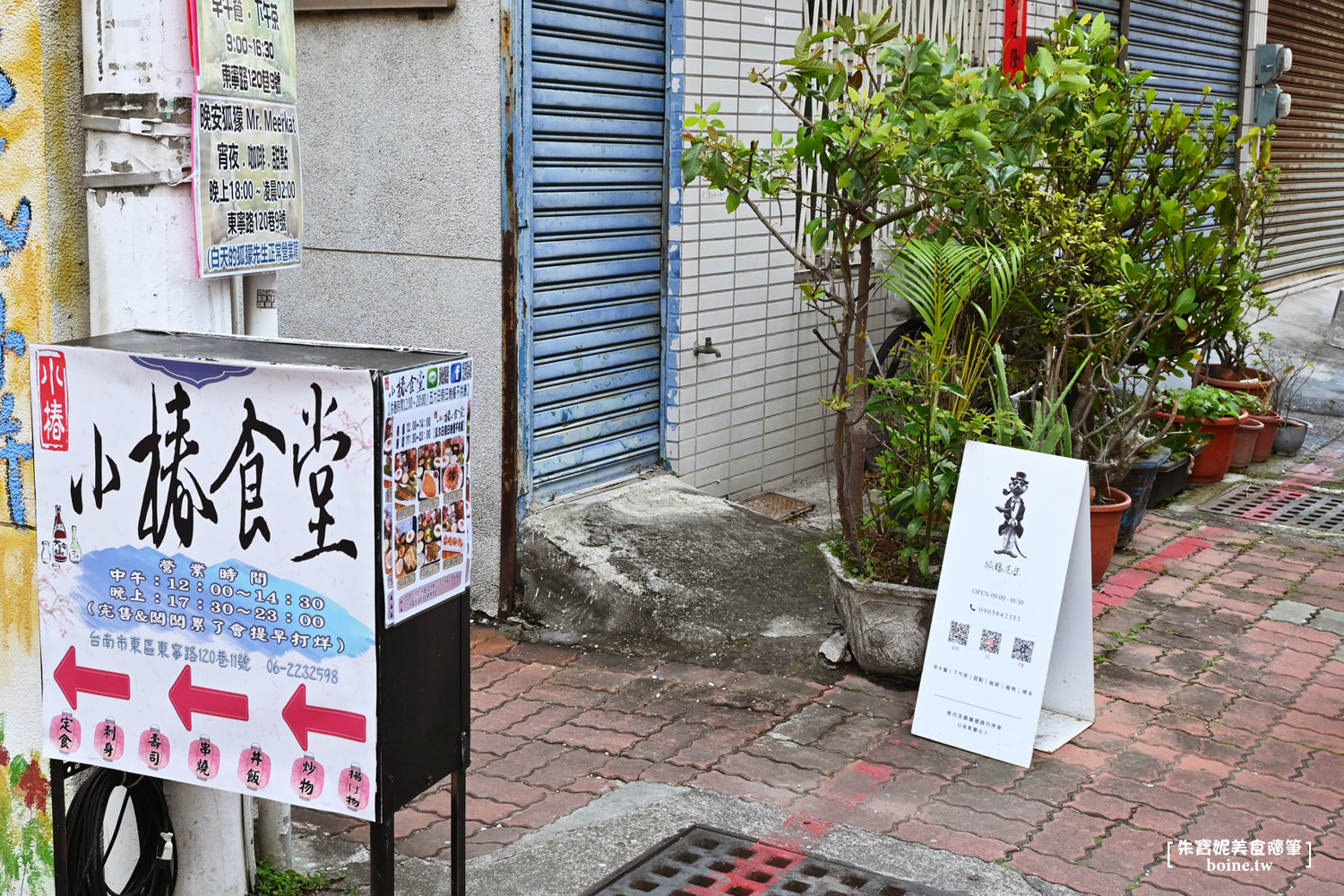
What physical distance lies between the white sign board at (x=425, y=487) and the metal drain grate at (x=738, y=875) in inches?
48.9

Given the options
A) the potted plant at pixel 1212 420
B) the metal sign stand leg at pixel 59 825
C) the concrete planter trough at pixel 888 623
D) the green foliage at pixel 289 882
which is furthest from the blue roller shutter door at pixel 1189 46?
the metal sign stand leg at pixel 59 825

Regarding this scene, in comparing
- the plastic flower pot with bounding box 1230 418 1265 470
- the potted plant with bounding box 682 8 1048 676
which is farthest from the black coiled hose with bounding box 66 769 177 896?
the plastic flower pot with bounding box 1230 418 1265 470

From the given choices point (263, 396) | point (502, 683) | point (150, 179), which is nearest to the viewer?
point (263, 396)

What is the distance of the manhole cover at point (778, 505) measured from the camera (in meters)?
7.10

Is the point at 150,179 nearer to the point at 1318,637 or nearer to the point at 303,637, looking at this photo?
the point at 303,637

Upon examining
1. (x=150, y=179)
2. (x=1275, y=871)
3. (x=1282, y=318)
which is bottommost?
(x=1275, y=871)

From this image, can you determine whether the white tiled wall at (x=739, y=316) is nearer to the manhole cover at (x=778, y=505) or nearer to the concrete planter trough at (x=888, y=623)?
the manhole cover at (x=778, y=505)

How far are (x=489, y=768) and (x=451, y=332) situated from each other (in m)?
2.13

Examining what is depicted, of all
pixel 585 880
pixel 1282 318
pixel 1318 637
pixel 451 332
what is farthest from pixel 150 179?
pixel 1282 318

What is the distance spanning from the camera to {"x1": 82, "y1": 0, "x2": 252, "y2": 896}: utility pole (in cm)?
303

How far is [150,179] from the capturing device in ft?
10.2

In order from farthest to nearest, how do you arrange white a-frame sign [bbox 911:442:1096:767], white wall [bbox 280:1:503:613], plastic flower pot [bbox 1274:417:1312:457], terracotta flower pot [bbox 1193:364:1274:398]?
plastic flower pot [bbox 1274:417:1312:457] → terracotta flower pot [bbox 1193:364:1274:398] → white wall [bbox 280:1:503:613] → white a-frame sign [bbox 911:442:1096:767]

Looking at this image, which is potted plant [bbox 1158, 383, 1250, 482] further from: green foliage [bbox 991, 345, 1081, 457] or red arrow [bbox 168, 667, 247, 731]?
red arrow [bbox 168, 667, 247, 731]

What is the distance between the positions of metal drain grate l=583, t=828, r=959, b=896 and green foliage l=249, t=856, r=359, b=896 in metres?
0.75
